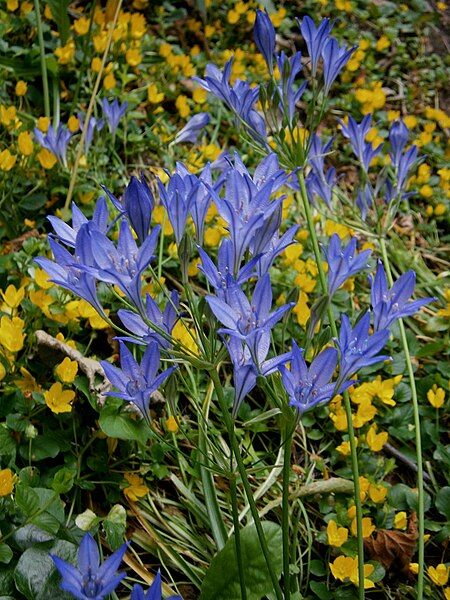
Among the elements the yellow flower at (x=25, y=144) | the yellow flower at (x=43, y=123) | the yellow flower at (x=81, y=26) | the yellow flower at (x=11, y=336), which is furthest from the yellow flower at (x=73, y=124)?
the yellow flower at (x=11, y=336)

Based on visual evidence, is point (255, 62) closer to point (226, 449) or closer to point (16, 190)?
point (16, 190)

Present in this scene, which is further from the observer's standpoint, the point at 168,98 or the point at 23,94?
the point at 168,98

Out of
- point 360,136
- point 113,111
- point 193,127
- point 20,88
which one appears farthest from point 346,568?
point 20,88

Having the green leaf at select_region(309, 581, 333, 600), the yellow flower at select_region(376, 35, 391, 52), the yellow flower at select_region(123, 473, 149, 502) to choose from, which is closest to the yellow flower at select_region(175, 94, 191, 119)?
the yellow flower at select_region(376, 35, 391, 52)

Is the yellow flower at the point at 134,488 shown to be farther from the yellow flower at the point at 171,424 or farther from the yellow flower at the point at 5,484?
the yellow flower at the point at 5,484

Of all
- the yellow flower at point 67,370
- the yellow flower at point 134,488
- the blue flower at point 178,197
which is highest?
the blue flower at point 178,197

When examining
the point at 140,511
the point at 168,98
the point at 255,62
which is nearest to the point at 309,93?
the point at 255,62
